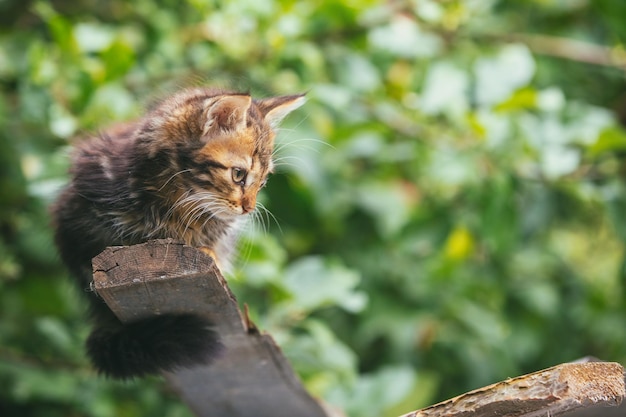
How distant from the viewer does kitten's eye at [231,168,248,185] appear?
221cm

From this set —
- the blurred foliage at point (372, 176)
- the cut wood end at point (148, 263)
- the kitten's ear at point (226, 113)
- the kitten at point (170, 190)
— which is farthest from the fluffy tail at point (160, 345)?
the blurred foliage at point (372, 176)

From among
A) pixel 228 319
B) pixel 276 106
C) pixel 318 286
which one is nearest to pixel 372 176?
pixel 318 286

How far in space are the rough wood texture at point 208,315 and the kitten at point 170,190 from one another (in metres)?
0.09

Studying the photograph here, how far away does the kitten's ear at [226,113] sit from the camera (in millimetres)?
2145

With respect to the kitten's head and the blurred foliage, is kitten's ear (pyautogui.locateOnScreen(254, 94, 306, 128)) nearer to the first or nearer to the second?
the kitten's head

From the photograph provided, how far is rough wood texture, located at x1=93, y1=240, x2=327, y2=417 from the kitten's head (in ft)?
0.96

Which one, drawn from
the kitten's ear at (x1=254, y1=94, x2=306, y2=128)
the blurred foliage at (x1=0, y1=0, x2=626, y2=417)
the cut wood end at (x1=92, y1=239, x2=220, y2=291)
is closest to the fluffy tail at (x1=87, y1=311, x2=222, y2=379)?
the cut wood end at (x1=92, y1=239, x2=220, y2=291)

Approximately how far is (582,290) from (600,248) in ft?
2.37

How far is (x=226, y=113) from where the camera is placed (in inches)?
85.9

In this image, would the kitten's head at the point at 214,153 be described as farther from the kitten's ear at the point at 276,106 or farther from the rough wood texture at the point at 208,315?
the rough wood texture at the point at 208,315

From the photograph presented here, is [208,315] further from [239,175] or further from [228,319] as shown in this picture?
[239,175]

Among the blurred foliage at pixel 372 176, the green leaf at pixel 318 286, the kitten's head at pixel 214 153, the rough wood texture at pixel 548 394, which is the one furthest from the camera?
the blurred foliage at pixel 372 176

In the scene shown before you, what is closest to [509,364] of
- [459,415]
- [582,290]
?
[582,290]

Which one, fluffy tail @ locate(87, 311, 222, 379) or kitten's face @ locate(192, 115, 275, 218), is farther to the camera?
kitten's face @ locate(192, 115, 275, 218)
